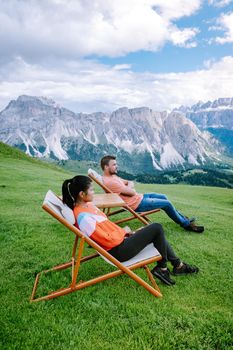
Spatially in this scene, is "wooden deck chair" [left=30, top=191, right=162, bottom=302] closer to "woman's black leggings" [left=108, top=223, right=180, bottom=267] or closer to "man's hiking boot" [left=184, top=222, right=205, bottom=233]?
"woman's black leggings" [left=108, top=223, right=180, bottom=267]

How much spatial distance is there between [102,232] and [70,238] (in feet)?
13.7

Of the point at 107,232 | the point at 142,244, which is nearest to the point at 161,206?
the point at 142,244

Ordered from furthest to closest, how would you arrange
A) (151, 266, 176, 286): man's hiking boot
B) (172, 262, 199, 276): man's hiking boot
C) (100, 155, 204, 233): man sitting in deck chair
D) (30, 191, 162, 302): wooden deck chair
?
(100, 155, 204, 233): man sitting in deck chair → (172, 262, 199, 276): man's hiking boot → (151, 266, 176, 286): man's hiking boot → (30, 191, 162, 302): wooden deck chair

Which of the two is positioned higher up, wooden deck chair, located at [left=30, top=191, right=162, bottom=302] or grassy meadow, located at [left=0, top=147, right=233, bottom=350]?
wooden deck chair, located at [left=30, top=191, right=162, bottom=302]

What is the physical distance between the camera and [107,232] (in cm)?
729

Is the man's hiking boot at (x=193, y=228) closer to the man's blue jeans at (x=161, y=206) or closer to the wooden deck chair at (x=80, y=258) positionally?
the man's blue jeans at (x=161, y=206)

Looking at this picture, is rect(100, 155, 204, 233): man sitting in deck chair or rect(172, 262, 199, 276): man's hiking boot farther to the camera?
rect(100, 155, 204, 233): man sitting in deck chair

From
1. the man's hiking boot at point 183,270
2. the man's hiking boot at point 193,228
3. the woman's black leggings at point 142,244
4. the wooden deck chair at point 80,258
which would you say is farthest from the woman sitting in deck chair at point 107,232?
the man's hiking boot at point 193,228

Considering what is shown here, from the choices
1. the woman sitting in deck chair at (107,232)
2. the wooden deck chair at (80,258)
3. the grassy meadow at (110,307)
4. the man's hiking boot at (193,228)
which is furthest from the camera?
the man's hiking boot at (193,228)

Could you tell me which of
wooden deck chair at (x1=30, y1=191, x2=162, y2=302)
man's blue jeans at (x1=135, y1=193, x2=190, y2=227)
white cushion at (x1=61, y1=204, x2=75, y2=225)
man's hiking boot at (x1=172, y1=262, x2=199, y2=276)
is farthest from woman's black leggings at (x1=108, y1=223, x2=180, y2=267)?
man's blue jeans at (x1=135, y1=193, x2=190, y2=227)

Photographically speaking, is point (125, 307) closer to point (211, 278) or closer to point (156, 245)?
point (156, 245)

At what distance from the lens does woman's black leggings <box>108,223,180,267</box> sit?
7.22 metres

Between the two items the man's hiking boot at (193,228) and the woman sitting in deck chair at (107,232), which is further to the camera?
the man's hiking boot at (193,228)

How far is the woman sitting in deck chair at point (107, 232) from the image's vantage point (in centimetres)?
718
